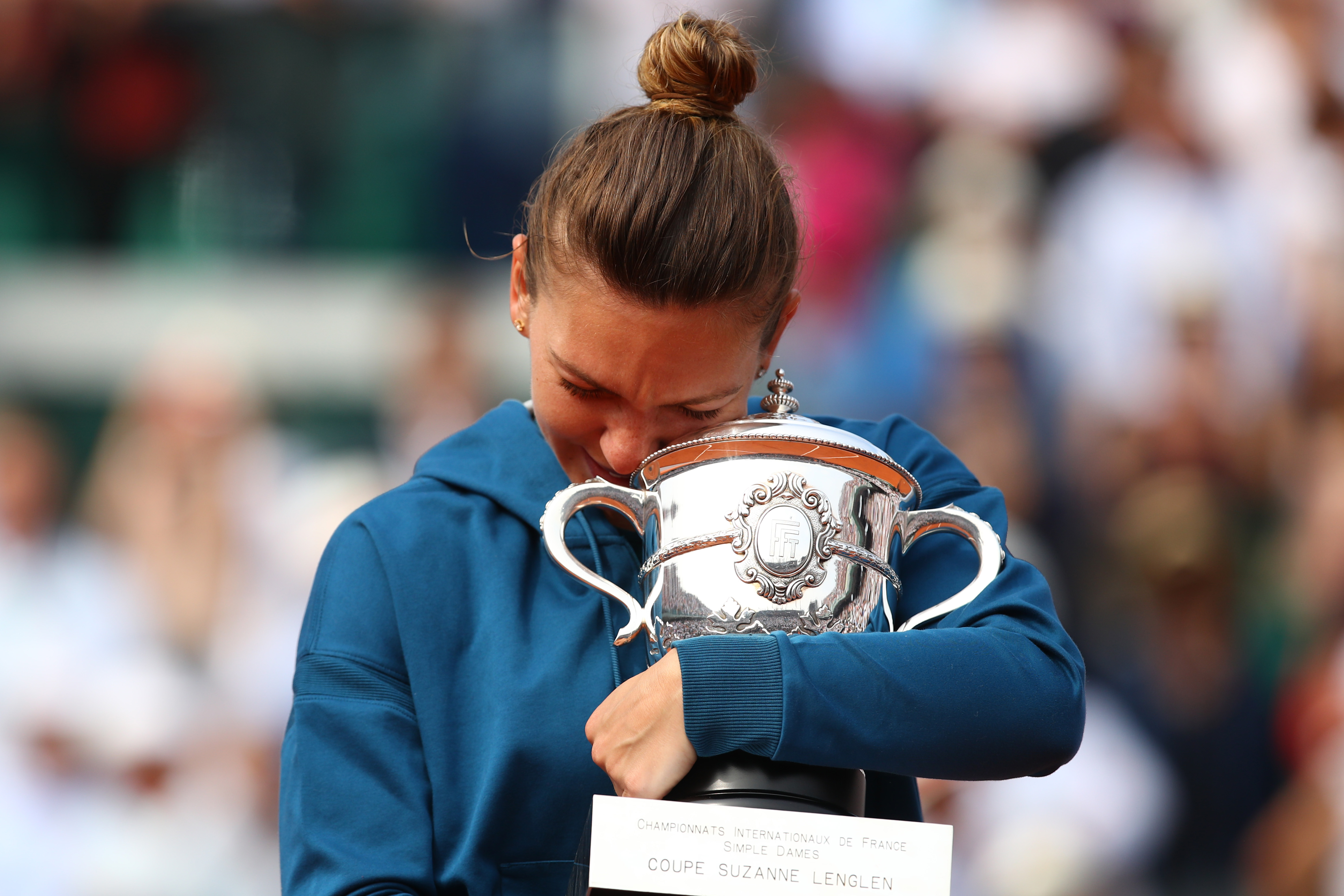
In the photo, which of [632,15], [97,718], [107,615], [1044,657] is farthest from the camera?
[632,15]

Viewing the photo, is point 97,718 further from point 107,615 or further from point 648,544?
point 648,544

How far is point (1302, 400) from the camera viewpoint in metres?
4.36

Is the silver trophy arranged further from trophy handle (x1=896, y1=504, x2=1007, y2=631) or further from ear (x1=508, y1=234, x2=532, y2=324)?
ear (x1=508, y1=234, x2=532, y2=324)

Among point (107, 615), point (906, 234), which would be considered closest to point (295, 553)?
point (107, 615)

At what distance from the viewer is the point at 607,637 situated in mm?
A: 1160

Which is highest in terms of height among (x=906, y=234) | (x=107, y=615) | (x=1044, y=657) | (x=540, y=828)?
(x=906, y=234)

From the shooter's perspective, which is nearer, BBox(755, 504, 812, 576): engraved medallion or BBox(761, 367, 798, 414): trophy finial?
BBox(755, 504, 812, 576): engraved medallion

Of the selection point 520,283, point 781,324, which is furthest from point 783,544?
point 520,283

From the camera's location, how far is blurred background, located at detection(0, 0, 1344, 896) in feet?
12.8

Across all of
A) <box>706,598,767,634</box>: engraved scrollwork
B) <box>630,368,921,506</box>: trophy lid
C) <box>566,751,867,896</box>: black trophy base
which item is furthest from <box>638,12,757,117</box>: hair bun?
<box>566,751,867,896</box>: black trophy base

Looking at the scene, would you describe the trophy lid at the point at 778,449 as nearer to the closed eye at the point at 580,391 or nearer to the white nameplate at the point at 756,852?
the closed eye at the point at 580,391

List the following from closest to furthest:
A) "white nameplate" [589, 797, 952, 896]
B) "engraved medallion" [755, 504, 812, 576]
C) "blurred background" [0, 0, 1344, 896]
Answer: "white nameplate" [589, 797, 952, 896], "engraved medallion" [755, 504, 812, 576], "blurred background" [0, 0, 1344, 896]

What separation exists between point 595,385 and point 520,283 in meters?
0.17

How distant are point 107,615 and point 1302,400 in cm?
350
